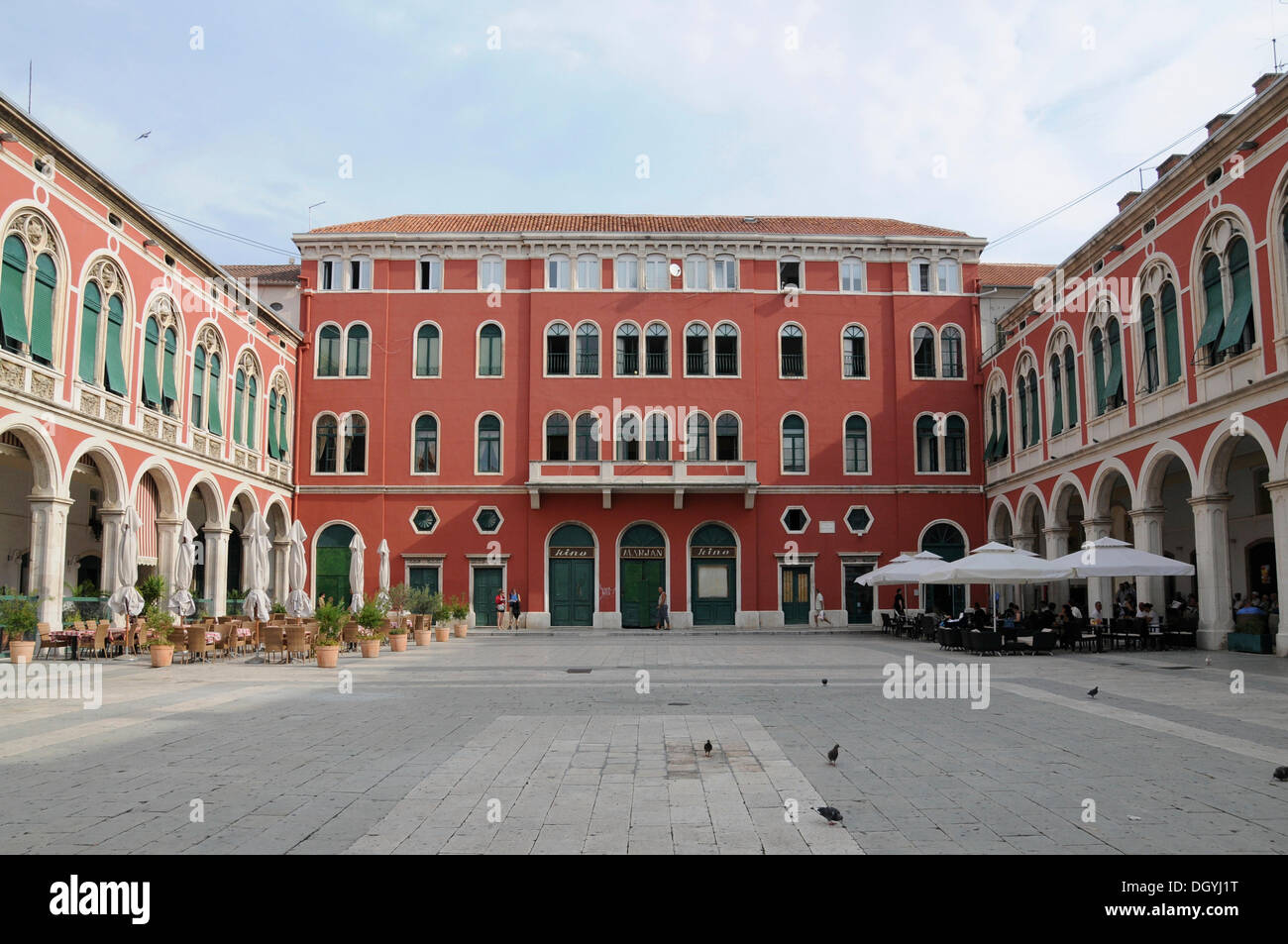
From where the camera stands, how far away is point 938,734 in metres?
9.86

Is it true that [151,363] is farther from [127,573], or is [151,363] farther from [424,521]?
[424,521]

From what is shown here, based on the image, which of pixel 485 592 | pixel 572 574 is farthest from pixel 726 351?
pixel 485 592

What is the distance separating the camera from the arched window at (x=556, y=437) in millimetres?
35031

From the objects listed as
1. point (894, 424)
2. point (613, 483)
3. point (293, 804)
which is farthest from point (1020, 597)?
point (293, 804)

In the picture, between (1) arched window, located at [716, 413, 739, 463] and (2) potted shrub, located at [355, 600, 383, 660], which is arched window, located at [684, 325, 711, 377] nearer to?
(1) arched window, located at [716, 413, 739, 463]

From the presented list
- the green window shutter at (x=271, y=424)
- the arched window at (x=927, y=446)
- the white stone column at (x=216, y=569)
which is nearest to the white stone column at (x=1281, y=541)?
the arched window at (x=927, y=446)

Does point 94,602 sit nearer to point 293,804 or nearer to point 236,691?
point 236,691

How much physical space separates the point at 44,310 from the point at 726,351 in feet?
72.6

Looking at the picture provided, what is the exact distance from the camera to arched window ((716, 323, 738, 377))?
3559 cm

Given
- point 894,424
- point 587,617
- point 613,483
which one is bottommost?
point 587,617

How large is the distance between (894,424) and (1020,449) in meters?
4.97

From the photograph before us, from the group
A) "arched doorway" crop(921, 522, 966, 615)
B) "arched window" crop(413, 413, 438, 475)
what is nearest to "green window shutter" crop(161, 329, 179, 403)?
"arched window" crop(413, 413, 438, 475)

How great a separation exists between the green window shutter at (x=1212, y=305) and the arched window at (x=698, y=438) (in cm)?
1723

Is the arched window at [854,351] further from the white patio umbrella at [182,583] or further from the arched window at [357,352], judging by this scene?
the white patio umbrella at [182,583]
